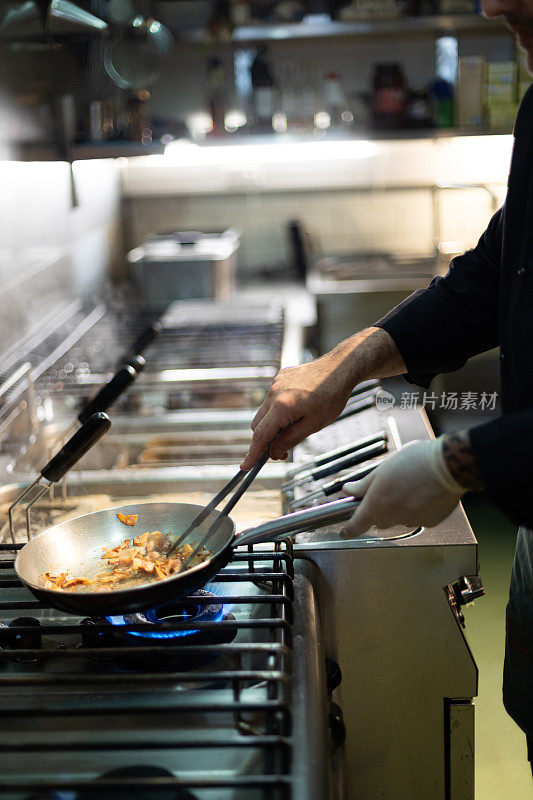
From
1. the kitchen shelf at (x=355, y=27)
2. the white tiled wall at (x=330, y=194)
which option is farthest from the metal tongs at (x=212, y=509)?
the white tiled wall at (x=330, y=194)

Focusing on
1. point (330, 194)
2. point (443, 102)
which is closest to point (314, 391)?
point (443, 102)

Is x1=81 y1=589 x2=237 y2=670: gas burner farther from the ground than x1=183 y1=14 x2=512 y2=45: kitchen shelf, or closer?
closer

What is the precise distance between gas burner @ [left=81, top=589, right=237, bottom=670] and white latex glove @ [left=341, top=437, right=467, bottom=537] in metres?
0.22

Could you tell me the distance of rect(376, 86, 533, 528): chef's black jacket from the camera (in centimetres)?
90

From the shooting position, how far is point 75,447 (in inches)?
48.8

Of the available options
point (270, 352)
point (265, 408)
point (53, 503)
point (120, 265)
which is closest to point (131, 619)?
point (265, 408)

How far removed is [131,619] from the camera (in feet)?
3.46

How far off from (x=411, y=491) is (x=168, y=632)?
0.35 m

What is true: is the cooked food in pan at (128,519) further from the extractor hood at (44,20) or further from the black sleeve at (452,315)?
the extractor hood at (44,20)

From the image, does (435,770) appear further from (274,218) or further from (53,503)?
(274,218)

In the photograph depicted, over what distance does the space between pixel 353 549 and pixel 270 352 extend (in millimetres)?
1186

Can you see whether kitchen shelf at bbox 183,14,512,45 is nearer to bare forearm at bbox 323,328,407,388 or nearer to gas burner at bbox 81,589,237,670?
bare forearm at bbox 323,328,407,388

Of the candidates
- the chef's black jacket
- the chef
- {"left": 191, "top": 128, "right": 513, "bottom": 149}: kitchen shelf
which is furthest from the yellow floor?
{"left": 191, "top": 128, "right": 513, "bottom": 149}: kitchen shelf

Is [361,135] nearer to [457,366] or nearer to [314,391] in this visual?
[457,366]
